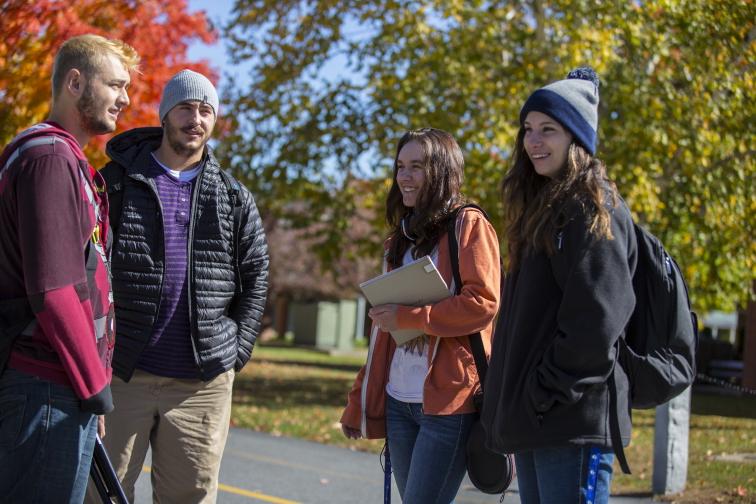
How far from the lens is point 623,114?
1292 cm

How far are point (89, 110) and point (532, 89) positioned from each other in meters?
10.6

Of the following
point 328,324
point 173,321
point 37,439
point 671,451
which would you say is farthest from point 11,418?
point 328,324

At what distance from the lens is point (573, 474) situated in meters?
3.02

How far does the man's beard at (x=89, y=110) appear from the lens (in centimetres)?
305

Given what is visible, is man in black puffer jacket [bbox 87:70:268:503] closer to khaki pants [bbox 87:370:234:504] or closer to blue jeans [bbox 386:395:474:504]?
khaki pants [bbox 87:370:234:504]

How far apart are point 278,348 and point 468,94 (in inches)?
827

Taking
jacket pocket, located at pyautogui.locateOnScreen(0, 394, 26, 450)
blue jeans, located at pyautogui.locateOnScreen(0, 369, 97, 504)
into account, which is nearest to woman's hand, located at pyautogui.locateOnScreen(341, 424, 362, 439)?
blue jeans, located at pyautogui.locateOnScreen(0, 369, 97, 504)

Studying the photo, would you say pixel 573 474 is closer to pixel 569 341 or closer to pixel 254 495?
pixel 569 341

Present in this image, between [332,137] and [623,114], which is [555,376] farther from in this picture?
[332,137]

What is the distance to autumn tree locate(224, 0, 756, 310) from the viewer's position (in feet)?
39.1

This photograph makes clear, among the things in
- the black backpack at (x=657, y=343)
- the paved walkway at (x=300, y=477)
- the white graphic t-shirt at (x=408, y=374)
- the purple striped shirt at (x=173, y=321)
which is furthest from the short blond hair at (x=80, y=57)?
the paved walkway at (x=300, y=477)

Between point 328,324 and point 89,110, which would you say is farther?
point 328,324

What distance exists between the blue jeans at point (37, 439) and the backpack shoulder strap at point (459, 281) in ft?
5.26

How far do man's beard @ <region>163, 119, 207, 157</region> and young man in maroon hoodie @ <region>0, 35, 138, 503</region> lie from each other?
1071 millimetres
